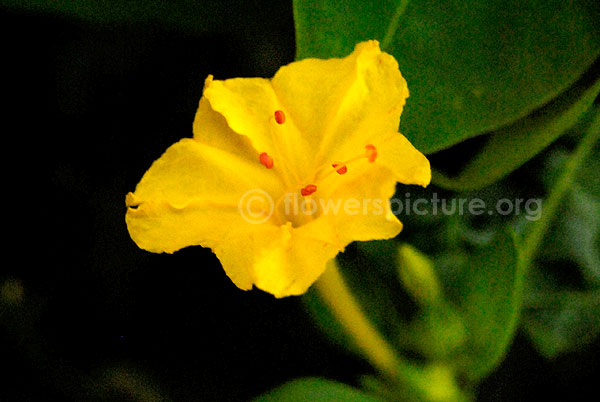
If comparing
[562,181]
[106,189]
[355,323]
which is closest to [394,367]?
[355,323]

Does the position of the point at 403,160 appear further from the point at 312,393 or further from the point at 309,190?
the point at 312,393

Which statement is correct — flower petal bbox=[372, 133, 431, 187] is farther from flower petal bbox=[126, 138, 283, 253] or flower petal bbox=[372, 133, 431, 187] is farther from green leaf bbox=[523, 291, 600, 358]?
green leaf bbox=[523, 291, 600, 358]

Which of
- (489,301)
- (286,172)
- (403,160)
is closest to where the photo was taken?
(403,160)

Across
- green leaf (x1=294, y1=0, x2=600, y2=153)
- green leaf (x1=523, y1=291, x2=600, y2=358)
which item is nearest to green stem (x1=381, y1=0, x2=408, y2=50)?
green leaf (x1=294, y1=0, x2=600, y2=153)

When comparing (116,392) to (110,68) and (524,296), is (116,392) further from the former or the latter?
(524,296)

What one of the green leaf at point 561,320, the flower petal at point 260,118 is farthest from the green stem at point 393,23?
the green leaf at point 561,320

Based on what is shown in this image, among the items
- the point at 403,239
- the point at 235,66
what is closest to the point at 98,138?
the point at 235,66
